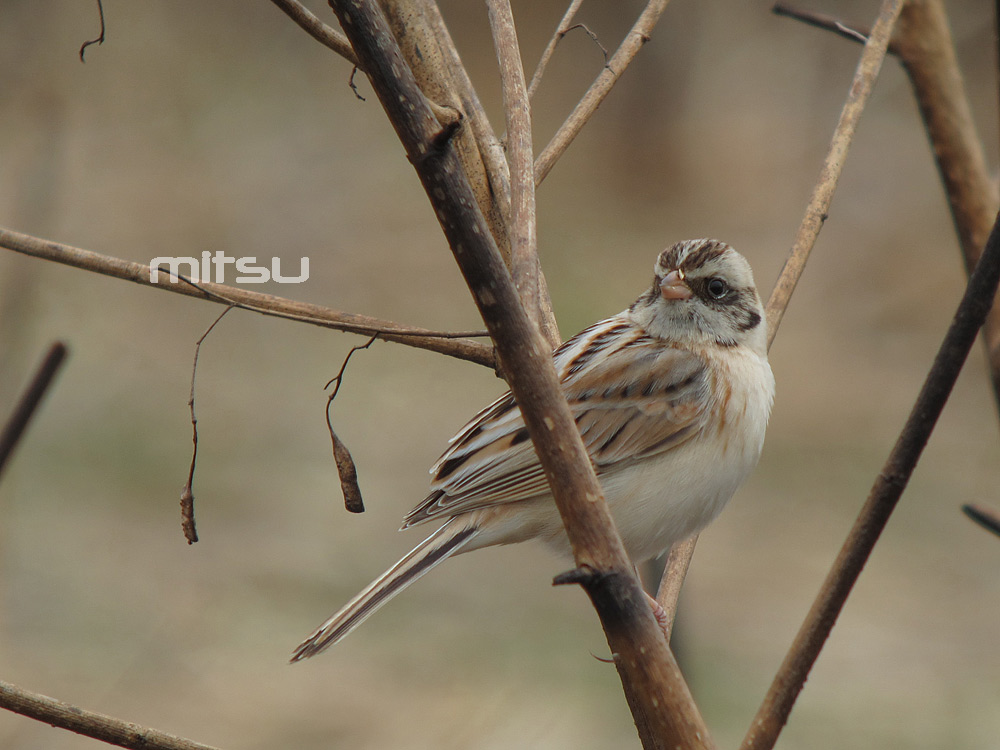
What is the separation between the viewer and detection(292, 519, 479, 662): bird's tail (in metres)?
1.59

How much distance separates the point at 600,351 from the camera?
7.63 ft

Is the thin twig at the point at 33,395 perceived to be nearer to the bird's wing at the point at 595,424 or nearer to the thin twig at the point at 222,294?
the thin twig at the point at 222,294

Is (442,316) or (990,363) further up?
(990,363)

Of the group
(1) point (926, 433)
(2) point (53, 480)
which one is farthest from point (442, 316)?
(1) point (926, 433)

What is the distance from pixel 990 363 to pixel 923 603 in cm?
439

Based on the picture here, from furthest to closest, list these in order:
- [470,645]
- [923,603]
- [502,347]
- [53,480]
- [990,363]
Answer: [53,480] → [923,603] → [470,645] → [990,363] → [502,347]

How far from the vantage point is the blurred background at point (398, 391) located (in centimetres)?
483

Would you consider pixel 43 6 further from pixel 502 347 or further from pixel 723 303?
pixel 502 347

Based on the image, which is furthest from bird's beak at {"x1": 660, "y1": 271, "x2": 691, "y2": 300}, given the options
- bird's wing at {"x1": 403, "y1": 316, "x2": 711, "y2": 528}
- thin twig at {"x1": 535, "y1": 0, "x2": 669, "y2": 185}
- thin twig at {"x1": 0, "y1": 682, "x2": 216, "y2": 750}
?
thin twig at {"x1": 0, "y1": 682, "x2": 216, "y2": 750}

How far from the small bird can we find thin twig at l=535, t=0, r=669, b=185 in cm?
58

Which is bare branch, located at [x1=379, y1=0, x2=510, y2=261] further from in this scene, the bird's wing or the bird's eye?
the bird's eye

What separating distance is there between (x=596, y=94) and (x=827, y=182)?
1.32 feet

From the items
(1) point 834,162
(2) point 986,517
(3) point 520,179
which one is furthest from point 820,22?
(2) point 986,517

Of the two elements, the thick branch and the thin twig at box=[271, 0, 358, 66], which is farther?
the thin twig at box=[271, 0, 358, 66]
